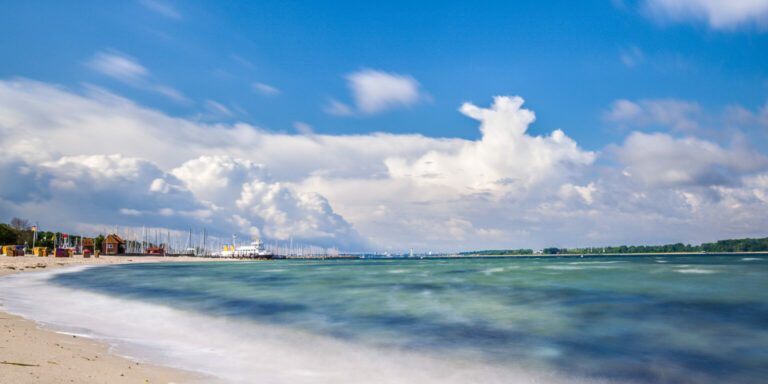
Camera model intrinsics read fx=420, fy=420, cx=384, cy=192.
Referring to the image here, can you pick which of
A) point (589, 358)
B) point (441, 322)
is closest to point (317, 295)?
point (441, 322)

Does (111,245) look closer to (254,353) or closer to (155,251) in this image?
(155,251)

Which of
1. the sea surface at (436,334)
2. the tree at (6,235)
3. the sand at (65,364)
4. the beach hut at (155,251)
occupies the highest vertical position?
the tree at (6,235)

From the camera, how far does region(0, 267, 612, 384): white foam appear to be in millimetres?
10320

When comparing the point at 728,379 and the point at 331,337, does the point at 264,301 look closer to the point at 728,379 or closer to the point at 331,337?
the point at 331,337

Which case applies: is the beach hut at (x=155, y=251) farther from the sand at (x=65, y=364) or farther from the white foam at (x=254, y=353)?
the sand at (x=65, y=364)

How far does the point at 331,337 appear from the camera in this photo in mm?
15227

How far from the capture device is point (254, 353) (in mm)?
12453

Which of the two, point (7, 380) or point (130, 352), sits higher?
point (7, 380)

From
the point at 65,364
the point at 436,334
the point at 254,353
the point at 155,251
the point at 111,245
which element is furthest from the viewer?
the point at 155,251

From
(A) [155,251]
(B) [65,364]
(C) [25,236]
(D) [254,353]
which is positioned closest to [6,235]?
(C) [25,236]

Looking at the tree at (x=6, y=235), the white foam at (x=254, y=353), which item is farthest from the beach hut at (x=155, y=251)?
the white foam at (x=254, y=353)

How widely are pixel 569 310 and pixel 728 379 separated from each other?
10172 mm

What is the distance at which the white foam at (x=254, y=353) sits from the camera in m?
10.3

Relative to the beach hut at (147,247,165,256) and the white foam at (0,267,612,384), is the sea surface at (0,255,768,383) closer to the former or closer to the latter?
the white foam at (0,267,612,384)
